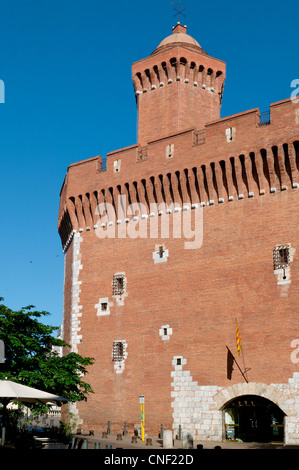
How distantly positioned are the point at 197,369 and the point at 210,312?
2.91 meters

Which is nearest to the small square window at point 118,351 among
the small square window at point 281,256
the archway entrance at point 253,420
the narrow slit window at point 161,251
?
the narrow slit window at point 161,251

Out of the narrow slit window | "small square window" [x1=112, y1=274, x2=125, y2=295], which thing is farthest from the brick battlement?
"small square window" [x1=112, y1=274, x2=125, y2=295]

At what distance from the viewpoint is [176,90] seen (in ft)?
119

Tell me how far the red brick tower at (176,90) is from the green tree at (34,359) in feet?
44.4

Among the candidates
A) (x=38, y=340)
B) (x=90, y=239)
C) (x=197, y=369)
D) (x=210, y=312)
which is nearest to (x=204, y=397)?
(x=197, y=369)

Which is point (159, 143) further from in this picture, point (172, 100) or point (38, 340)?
point (38, 340)

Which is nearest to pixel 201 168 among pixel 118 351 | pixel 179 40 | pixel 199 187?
pixel 199 187

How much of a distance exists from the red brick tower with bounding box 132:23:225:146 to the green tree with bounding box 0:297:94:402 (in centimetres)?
1354

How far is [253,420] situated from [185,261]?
8.70 metres

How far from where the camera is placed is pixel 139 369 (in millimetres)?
31188

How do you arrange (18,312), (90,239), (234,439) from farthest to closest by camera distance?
1. (90,239)
2. (18,312)
3. (234,439)

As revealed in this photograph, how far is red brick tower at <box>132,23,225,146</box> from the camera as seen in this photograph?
3619cm

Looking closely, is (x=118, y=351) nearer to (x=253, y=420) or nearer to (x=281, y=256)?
(x=253, y=420)
